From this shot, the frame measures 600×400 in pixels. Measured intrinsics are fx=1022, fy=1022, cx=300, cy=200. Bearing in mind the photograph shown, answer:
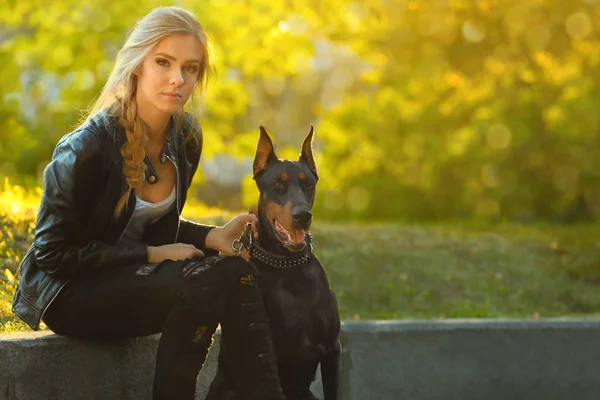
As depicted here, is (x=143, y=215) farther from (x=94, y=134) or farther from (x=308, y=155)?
(x=308, y=155)

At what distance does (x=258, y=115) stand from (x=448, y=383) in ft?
53.0

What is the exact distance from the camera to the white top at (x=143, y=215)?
13.4 feet

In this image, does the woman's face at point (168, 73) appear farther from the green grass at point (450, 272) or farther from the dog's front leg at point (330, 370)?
the green grass at point (450, 272)

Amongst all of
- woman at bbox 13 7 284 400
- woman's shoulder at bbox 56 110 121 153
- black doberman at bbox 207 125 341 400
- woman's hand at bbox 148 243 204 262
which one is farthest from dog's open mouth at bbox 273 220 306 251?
woman's shoulder at bbox 56 110 121 153

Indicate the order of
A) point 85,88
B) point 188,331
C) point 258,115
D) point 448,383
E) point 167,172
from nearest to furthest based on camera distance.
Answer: point 188,331 → point 167,172 → point 448,383 → point 85,88 → point 258,115

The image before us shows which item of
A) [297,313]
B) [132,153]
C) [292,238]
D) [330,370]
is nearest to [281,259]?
[292,238]

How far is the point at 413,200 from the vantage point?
13.5 m

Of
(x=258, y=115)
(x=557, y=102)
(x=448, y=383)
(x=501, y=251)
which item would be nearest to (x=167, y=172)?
(x=448, y=383)

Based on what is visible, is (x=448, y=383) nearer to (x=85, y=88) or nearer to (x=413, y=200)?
(x=413, y=200)

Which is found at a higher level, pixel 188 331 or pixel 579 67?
pixel 579 67

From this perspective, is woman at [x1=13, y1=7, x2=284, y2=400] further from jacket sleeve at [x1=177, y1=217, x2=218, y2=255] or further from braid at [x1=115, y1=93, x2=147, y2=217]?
jacket sleeve at [x1=177, y1=217, x2=218, y2=255]

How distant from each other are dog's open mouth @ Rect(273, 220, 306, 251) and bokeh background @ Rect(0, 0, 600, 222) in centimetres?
831

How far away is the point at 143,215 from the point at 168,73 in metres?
0.58

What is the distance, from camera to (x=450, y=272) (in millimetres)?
8586
